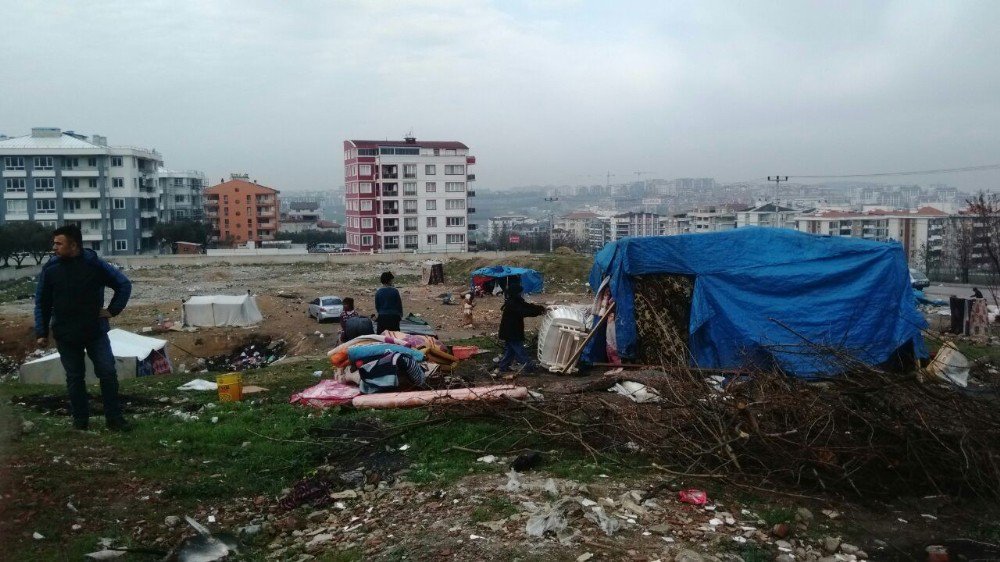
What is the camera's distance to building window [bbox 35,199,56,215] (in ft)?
211

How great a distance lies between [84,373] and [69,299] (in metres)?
0.62

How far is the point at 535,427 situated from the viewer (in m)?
6.62

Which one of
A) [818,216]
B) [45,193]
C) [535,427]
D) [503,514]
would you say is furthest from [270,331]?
[818,216]

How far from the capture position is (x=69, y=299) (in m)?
6.38

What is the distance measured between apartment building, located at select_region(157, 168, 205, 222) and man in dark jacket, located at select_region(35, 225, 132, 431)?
8432 cm

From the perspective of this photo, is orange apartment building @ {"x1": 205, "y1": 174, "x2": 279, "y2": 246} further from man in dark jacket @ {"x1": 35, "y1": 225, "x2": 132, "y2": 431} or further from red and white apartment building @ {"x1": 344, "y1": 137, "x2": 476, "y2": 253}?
man in dark jacket @ {"x1": 35, "y1": 225, "x2": 132, "y2": 431}

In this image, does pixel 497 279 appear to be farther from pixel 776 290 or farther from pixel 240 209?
pixel 240 209

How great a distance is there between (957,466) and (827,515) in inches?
44.4

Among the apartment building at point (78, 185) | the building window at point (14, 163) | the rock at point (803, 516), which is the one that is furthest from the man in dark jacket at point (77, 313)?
the building window at point (14, 163)

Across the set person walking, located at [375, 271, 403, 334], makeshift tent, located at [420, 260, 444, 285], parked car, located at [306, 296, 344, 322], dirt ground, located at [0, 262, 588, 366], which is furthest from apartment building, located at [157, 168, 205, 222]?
person walking, located at [375, 271, 403, 334]

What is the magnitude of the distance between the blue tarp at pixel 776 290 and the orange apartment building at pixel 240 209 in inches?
3388

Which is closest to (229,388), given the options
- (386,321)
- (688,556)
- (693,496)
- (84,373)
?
(84,373)

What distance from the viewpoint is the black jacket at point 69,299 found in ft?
Result: 20.9

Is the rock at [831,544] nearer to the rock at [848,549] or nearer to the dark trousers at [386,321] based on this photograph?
the rock at [848,549]
